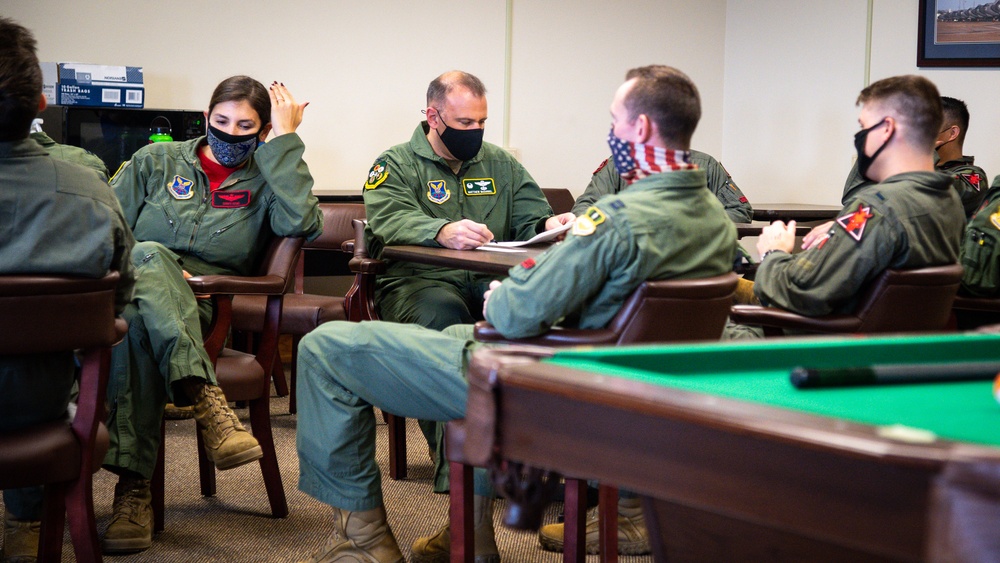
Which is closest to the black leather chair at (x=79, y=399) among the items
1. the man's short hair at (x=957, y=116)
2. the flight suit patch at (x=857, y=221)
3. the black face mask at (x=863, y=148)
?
the flight suit patch at (x=857, y=221)

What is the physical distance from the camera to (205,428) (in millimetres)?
2717

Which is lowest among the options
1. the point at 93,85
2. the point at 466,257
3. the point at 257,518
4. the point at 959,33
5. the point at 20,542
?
the point at 257,518

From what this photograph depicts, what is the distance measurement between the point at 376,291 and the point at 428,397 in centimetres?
143

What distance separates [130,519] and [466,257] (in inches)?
44.8

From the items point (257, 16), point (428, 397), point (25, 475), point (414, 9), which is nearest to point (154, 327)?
point (25, 475)

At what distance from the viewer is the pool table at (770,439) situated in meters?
0.93

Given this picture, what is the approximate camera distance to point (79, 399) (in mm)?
2098

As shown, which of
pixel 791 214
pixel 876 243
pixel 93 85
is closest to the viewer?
pixel 876 243

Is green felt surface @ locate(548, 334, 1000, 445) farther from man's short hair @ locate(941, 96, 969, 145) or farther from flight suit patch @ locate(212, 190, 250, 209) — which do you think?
man's short hair @ locate(941, 96, 969, 145)

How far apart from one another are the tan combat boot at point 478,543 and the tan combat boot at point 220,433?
528 mm

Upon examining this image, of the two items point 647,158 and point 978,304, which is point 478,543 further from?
point 978,304

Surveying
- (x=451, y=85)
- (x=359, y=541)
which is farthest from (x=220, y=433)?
(x=451, y=85)

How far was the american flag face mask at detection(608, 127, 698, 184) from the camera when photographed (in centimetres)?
223

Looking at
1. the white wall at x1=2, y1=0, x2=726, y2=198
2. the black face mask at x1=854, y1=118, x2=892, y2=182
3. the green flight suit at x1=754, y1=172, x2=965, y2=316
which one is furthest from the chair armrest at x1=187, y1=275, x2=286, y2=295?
the white wall at x1=2, y1=0, x2=726, y2=198
